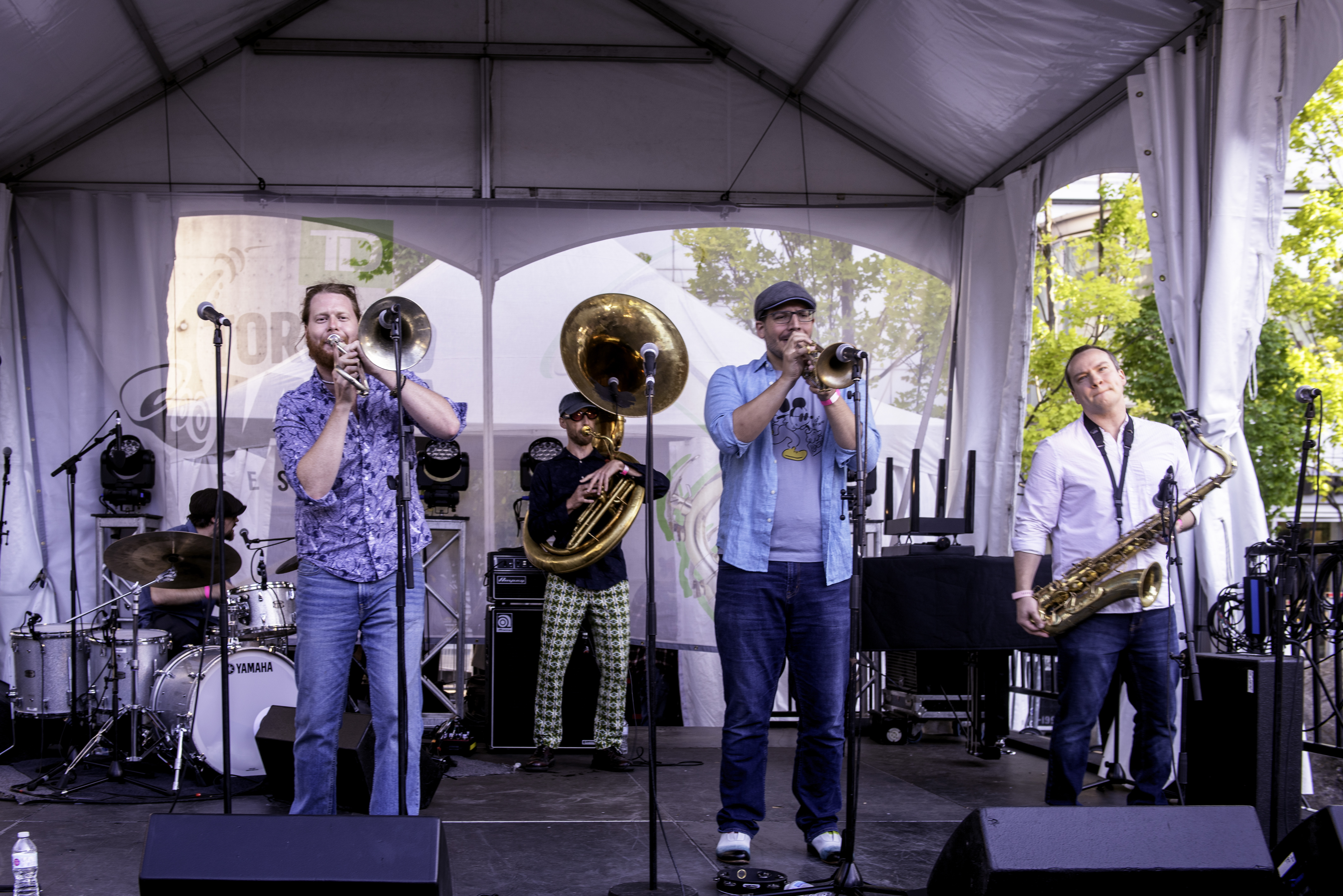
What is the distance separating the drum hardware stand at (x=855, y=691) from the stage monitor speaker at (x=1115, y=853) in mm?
769

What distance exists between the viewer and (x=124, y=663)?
5.41 m

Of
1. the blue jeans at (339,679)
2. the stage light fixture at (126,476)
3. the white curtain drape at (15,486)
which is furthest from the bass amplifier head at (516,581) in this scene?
the blue jeans at (339,679)

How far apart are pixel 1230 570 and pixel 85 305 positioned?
22.6 feet

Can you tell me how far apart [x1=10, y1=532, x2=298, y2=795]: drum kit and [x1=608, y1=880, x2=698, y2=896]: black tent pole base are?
8.28ft

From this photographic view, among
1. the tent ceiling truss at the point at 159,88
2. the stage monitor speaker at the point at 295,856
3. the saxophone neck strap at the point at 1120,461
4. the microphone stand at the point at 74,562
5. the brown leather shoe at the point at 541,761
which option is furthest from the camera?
the tent ceiling truss at the point at 159,88

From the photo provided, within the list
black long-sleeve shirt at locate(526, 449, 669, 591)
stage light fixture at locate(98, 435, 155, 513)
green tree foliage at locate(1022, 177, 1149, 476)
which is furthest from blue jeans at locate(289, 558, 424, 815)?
green tree foliage at locate(1022, 177, 1149, 476)

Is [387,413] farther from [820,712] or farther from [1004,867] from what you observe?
[1004,867]

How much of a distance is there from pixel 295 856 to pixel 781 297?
2265mm

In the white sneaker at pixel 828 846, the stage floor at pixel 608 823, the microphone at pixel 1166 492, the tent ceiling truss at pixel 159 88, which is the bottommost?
the stage floor at pixel 608 823

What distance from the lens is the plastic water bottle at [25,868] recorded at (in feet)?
9.14

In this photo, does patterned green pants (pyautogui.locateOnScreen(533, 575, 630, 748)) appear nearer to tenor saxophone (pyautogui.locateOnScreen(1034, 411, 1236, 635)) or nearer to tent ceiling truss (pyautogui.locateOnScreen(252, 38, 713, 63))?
tenor saxophone (pyautogui.locateOnScreen(1034, 411, 1236, 635))

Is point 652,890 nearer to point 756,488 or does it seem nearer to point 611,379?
point 756,488

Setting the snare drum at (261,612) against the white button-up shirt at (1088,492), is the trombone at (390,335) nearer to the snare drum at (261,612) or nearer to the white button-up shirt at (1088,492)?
the white button-up shirt at (1088,492)

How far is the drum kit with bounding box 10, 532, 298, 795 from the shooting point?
5172 mm
